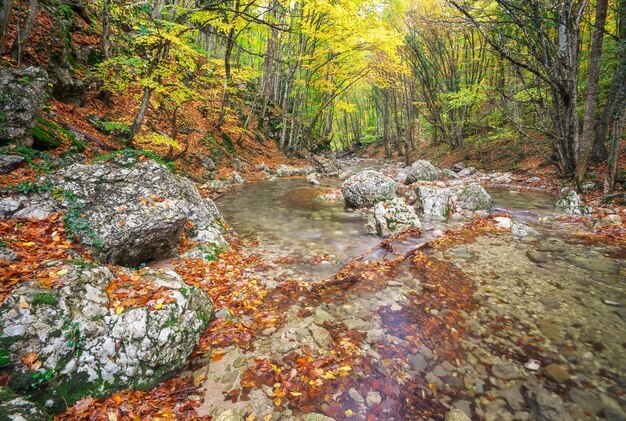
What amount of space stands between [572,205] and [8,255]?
11.7 metres

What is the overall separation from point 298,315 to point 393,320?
1.22m

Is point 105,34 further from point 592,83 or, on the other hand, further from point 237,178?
point 592,83

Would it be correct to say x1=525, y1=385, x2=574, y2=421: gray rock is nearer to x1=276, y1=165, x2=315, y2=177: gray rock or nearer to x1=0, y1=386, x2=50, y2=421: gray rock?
x1=0, y1=386, x2=50, y2=421: gray rock

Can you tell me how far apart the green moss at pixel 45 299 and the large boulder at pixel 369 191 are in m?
8.22

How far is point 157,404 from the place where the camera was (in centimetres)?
229

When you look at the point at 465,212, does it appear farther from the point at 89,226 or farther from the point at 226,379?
the point at 89,226

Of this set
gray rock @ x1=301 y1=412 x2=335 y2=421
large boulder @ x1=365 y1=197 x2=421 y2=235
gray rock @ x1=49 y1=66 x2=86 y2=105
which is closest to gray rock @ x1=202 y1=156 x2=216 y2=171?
gray rock @ x1=49 y1=66 x2=86 y2=105

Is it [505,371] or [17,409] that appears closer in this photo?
[17,409]

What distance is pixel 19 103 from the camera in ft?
16.3

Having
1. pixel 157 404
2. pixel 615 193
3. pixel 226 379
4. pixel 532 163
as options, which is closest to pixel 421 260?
pixel 226 379

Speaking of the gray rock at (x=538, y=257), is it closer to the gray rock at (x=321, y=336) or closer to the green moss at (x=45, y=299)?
the gray rock at (x=321, y=336)

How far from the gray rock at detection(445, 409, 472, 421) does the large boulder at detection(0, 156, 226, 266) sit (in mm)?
4182

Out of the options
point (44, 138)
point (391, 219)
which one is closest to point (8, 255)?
point (44, 138)

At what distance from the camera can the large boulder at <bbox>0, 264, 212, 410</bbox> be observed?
80.3 inches
